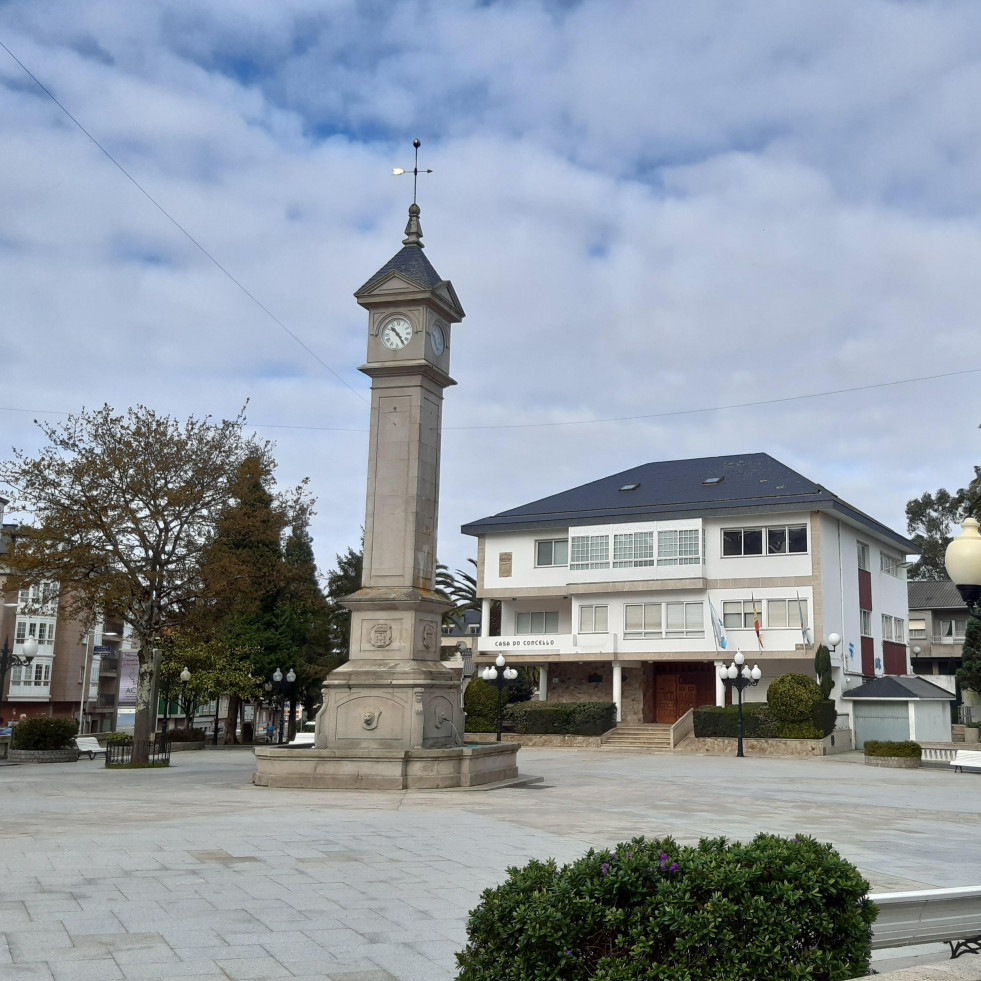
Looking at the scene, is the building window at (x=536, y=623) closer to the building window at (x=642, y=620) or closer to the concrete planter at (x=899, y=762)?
the building window at (x=642, y=620)

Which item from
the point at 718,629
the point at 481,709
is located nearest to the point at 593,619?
the point at 718,629

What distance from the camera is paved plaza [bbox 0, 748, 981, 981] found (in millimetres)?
6773

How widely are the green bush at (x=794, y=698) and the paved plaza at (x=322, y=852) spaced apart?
1196 centimetres

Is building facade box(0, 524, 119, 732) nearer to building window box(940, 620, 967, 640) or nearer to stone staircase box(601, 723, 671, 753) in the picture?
stone staircase box(601, 723, 671, 753)

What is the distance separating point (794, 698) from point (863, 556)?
470 inches

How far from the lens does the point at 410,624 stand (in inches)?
782

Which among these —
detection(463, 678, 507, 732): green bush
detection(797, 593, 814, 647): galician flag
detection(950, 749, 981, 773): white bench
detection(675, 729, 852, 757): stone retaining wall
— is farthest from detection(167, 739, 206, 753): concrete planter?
detection(950, 749, 981, 773): white bench

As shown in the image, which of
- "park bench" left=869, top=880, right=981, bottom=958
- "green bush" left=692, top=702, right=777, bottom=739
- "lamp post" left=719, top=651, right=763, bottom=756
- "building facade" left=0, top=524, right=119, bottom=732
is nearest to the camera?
"park bench" left=869, top=880, right=981, bottom=958

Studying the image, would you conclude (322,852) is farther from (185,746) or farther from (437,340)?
(185,746)

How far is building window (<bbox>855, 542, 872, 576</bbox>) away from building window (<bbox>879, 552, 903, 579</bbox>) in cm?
215

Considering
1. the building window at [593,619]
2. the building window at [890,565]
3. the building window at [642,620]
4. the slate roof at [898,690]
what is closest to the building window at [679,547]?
the building window at [642,620]

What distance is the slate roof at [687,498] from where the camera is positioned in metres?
41.0

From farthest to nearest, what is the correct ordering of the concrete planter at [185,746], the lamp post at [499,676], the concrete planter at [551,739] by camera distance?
the concrete planter at [551,739] → the concrete planter at [185,746] → the lamp post at [499,676]

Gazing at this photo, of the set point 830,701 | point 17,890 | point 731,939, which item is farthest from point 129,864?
point 830,701
